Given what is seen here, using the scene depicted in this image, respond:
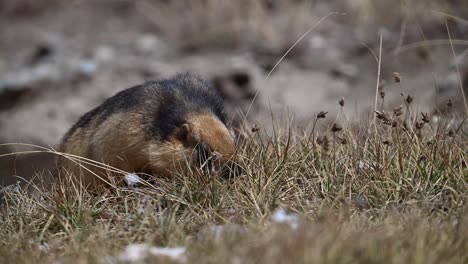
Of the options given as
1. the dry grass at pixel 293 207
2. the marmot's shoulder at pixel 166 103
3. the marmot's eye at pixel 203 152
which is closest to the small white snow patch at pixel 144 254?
the dry grass at pixel 293 207

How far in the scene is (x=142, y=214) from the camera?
480cm

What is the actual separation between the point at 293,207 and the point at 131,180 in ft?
4.00

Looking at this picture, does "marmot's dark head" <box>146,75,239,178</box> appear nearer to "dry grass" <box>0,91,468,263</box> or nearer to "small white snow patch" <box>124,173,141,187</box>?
"dry grass" <box>0,91,468,263</box>

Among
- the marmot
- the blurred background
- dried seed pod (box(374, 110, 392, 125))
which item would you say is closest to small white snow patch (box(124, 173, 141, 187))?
the marmot

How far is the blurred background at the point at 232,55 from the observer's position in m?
12.5

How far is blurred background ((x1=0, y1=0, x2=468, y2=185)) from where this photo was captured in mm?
12539

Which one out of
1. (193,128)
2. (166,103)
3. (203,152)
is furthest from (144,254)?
(166,103)

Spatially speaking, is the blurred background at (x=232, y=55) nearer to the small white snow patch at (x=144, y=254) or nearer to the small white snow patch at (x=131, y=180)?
the small white snow patch at (x=131, y=180)

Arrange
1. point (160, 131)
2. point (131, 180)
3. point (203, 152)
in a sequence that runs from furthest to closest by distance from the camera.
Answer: point (160, 131), point (203, 152), point (131, 180)

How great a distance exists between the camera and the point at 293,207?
190 inches

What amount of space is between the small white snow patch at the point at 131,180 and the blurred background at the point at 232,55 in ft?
20.6

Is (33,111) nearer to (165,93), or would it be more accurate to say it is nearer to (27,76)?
(27,76)

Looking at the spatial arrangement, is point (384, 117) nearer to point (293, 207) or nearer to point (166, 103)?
point (293, 207)

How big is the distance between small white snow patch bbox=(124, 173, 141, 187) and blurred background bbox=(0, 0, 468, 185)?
627 cm
